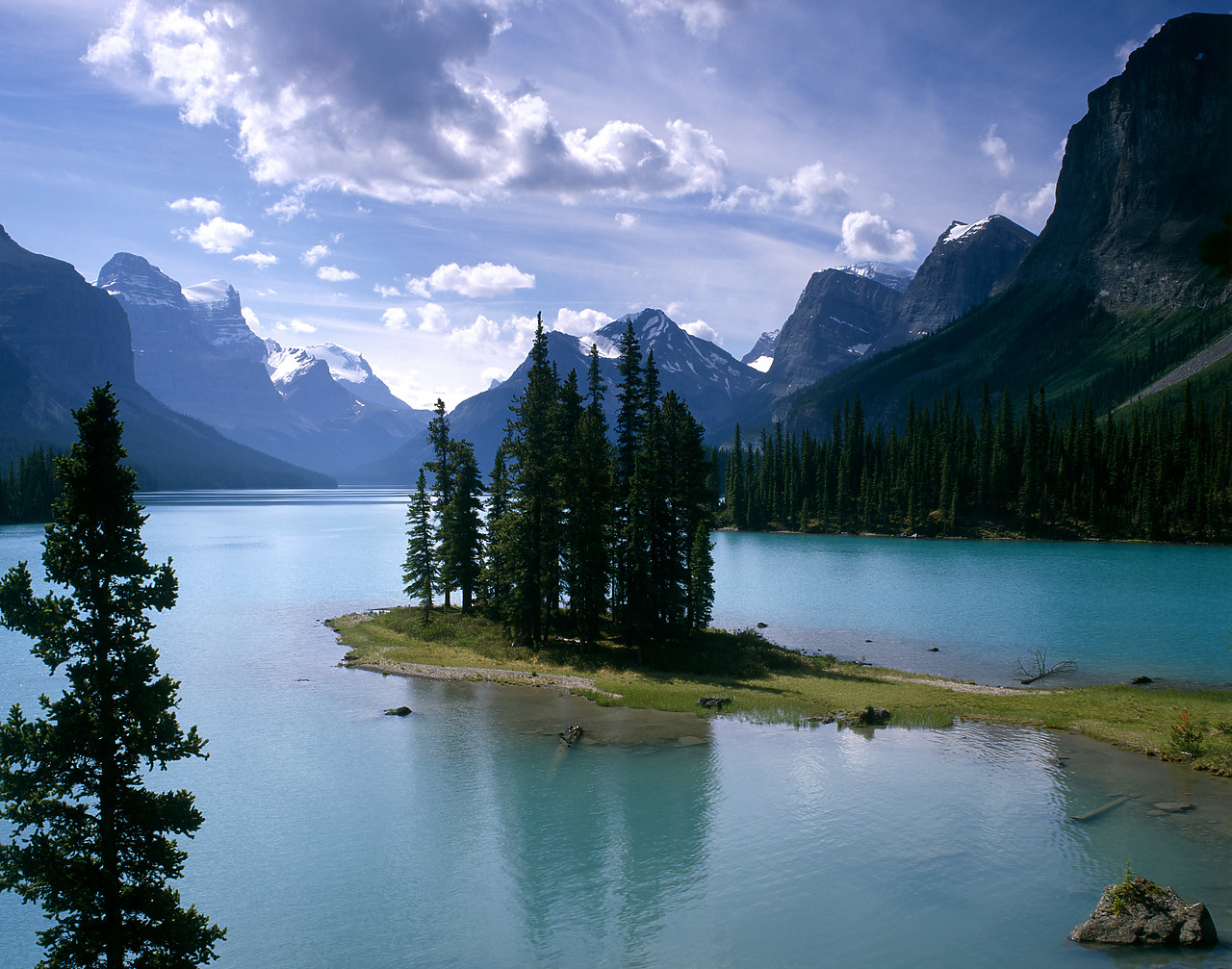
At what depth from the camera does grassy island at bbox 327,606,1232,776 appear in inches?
1389

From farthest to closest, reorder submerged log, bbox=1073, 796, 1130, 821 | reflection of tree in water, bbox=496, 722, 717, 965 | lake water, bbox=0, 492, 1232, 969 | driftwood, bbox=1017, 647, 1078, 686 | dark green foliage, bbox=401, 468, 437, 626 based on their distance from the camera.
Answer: dark green foliage, bbox=401, 468, 437, 626
driftwood, bbox=1017, 647, 1078, 686
submerged log, bbox=1073, 796, 1130, 821
reflection of tree in water, bbox=496, 722, 717, 965
lake water, bbox=0, 492, 1232, 969

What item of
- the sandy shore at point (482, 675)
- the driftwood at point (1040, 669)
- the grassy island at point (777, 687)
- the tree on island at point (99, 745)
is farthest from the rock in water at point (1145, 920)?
the driftwood at point (1040, 669)

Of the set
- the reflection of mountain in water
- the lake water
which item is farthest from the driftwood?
the reflection of mountain in water

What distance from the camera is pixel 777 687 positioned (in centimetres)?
4412

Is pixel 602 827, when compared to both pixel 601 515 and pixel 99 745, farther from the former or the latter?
pixel 601 515

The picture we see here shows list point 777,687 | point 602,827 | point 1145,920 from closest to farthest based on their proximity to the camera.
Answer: point 1145,920, point 602,827, point 777,687

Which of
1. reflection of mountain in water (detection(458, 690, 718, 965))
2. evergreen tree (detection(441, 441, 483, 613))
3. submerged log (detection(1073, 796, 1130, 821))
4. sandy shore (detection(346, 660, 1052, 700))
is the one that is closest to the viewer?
reflection of mountain in water (detection(458, 690, 718, 965))

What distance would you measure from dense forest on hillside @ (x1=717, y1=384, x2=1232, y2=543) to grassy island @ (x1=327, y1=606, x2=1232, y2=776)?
11610cm

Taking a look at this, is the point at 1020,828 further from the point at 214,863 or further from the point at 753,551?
the point at 753,551

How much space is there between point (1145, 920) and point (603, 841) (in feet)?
52.6

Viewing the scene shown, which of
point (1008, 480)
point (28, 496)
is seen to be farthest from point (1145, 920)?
point (28, 496)

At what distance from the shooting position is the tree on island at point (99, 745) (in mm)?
14680

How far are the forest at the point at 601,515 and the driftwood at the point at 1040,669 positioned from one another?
2174 centimetres

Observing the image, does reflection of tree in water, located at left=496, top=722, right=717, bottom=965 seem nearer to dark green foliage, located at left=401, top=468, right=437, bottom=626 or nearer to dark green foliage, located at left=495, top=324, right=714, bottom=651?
dark green foliage, located at left=495, top=324, right=714, bottom=651
